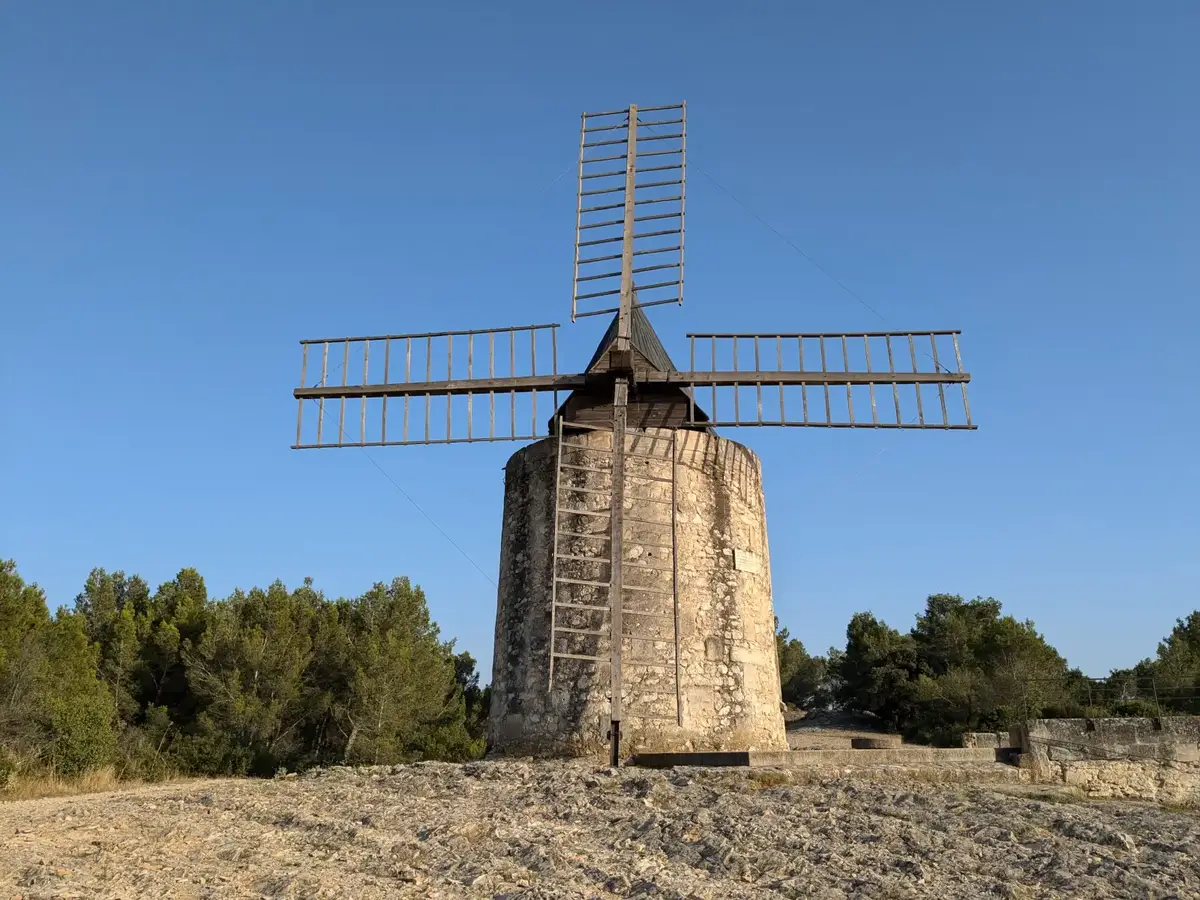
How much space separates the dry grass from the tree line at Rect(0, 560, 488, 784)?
2962mm

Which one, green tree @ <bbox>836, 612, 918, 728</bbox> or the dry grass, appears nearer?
the dry grass

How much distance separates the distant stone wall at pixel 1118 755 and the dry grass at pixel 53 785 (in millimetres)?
7617

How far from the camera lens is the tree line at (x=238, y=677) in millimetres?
13891

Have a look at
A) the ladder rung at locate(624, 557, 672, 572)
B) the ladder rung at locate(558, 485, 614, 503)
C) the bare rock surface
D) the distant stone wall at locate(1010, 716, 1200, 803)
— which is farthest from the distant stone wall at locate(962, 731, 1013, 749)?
the ladder rung at locate(558, 485, 614, 503)

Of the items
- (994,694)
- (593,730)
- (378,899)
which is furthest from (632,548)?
(994,694)

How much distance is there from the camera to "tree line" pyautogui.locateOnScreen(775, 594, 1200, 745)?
18.0 meters

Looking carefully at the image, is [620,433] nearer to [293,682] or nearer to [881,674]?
[293,682]

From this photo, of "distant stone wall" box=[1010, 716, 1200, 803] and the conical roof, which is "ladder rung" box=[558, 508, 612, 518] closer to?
the conical roof

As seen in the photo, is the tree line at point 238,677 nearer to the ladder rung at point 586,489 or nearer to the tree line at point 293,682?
the tree line at point 293,682

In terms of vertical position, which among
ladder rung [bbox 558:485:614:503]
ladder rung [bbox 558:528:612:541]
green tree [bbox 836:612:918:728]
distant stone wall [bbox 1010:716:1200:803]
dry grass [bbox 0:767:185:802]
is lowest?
dry grass [bbox 0:767:185:802]

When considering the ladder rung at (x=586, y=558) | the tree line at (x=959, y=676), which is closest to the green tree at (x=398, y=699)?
the tree line at (x=959, y=676)

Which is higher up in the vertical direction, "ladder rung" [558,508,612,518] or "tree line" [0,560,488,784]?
"ladder rung" [558,508,612,518]

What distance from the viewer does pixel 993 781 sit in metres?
6.63

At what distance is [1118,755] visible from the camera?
7.89 metres
